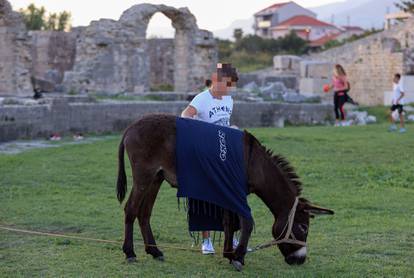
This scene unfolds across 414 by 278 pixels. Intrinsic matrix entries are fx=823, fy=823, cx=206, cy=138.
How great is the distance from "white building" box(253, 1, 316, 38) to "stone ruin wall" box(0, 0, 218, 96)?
3121 inches

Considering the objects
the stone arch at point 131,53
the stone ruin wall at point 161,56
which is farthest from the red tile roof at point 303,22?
the stone arch at point 131,53

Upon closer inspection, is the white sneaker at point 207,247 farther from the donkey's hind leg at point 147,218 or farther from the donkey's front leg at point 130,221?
the donkey's front leg at point 130,221

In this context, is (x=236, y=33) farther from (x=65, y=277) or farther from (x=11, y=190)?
(x=65, y=277)

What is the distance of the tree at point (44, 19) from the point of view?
50000mm

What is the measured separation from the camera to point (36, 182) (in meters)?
11.2

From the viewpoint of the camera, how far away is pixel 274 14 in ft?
Result: 356

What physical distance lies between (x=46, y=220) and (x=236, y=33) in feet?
205

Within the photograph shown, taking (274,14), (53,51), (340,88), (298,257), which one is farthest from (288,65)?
(274,14)

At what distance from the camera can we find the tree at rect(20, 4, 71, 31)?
50.0 m

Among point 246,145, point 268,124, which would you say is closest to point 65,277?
point 246,145

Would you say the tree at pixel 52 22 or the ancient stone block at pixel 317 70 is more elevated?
the tree at pixel 52 22

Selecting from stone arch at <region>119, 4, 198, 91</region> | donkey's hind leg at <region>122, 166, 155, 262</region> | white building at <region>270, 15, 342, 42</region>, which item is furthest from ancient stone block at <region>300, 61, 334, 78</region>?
white building at <region>270, 15, 342, 42</region>

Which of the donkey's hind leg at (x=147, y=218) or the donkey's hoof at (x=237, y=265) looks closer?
the donkey's hoof at (x=237, y=265)

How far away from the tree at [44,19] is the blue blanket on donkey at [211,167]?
145 ft
